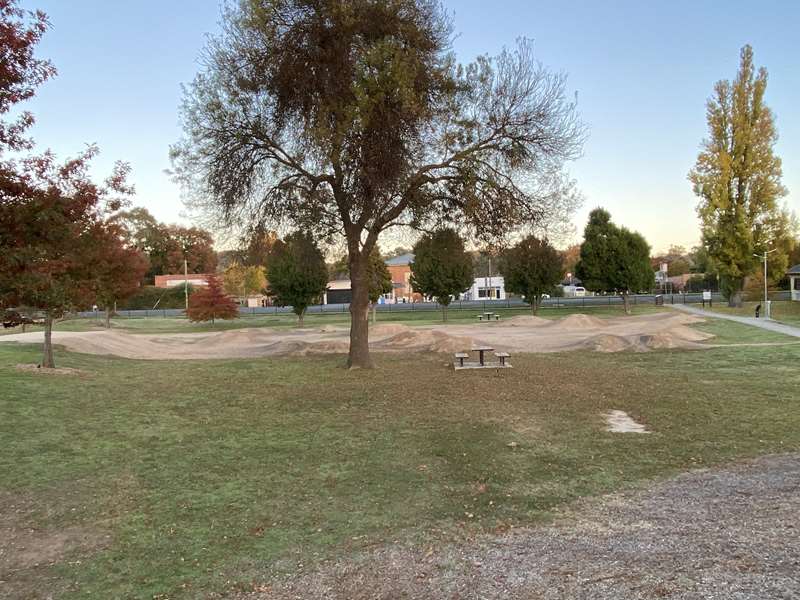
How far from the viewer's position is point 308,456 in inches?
320

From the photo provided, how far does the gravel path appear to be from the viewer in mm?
4086

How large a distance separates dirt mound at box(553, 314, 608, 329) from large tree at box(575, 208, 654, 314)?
40.0 feet

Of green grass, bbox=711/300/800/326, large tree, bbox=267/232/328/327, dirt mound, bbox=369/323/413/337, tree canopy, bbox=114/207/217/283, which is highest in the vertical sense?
tree canopy, bbox=114/207/217/283

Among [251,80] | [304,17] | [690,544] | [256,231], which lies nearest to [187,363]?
[256,231]

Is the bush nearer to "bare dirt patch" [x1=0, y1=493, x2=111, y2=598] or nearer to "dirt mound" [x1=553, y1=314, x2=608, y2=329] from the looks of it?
"dirt mound" [x1=553, y1=314, x2=608, y2=329]

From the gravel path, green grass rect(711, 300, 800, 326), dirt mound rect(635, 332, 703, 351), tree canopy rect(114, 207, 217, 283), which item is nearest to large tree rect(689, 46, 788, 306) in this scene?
green grass rect(711, 300, 800, 326)

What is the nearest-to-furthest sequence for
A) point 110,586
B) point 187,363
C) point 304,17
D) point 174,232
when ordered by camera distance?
1. point 110,586
2. point 304,17
3. point 187,363
4. point 174,232

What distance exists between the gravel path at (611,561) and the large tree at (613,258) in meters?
41.5

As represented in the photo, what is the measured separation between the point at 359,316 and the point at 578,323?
64.4 ft

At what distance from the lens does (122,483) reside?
273 inches

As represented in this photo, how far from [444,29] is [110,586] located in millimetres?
13838

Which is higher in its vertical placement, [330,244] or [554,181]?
[554,181]

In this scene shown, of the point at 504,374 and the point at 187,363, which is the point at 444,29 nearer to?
the point at 504,374

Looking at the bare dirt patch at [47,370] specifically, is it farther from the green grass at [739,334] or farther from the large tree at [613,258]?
the large tree at [613,258]
